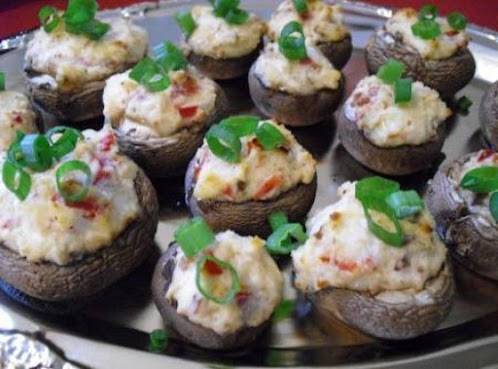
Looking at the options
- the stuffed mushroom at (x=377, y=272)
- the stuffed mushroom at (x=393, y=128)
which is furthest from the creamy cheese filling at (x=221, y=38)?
the stuffed mushroom at (x=377, y=272)

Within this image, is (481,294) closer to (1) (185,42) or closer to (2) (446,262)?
(2) (446,262)

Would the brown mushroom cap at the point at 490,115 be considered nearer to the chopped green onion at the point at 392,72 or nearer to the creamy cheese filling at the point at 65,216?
the chopped green onion at the point at 392,72

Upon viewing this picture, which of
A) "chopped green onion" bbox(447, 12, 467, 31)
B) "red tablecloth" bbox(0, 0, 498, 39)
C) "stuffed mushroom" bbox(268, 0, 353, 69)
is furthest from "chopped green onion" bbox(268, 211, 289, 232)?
"red tablecloth" bbox(0, 0, 498, 39)

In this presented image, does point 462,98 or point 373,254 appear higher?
point 373,254

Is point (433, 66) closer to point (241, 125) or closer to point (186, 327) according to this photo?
point (241, 125)

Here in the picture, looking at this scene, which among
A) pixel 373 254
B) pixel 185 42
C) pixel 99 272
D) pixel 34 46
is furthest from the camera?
pixel 185 42

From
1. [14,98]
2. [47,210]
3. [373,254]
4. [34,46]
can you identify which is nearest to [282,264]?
[373,254]
